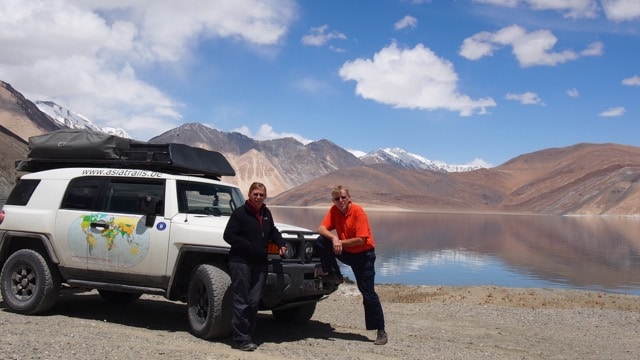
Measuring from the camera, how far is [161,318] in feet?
29.9

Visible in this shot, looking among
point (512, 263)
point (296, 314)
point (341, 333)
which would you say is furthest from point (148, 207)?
point (512, 263)

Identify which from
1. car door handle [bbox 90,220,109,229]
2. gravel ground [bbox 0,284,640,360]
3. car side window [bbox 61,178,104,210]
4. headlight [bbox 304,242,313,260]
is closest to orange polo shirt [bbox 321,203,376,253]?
headlight [bbox 304,242,313,260]

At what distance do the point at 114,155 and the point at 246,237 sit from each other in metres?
2.91

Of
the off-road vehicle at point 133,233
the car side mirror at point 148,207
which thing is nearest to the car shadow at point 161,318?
the off-road vehicle at point 133,233

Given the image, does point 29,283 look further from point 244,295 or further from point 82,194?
point 244,295

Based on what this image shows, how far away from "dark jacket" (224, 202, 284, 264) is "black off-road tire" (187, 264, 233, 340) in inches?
17.1

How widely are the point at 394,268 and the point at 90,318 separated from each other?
86.6 feet

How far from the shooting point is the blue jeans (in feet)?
26.0

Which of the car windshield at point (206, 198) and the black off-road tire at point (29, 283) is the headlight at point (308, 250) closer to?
the car windshield at point (206, 198)

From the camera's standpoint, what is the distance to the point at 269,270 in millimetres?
7418

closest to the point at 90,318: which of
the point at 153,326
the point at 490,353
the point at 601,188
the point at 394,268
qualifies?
the point at 153,326

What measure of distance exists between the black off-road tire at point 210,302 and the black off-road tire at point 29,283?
88.7 inches

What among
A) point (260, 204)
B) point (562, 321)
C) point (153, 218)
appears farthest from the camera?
point (562, 321)

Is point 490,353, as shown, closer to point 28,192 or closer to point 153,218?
point 153,218
